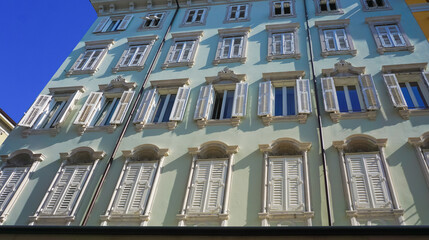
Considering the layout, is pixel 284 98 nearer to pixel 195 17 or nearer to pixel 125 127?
pixel 125 127

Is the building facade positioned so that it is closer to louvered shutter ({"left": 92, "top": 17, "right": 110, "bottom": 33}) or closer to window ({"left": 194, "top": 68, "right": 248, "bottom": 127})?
window ({"left": 194, "top": 68, "right": 248, "bottom": 127})

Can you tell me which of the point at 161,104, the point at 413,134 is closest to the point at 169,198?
the point at 161,104

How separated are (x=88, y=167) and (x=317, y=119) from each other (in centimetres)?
712

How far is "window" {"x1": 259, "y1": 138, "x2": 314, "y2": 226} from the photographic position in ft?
27.3

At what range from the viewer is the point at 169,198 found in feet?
30.5

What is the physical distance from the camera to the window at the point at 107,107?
471 inches

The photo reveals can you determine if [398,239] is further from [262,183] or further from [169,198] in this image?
[169,198]

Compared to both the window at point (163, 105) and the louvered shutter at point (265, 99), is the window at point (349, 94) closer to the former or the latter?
the louvered shutter at point (265, 99)

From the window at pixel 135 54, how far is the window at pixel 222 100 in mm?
3513

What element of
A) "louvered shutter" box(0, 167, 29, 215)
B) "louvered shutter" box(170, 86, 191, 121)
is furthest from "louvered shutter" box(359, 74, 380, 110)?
"louvered shutter" box(0, 167, 29, 215)

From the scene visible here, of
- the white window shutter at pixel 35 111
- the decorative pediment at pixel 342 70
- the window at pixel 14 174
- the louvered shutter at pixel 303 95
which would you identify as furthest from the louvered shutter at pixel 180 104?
the white window shutter at pixel 35 111

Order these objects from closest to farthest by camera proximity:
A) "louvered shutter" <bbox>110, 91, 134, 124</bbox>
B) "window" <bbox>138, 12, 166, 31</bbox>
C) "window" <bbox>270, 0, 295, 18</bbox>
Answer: "louvered shutter" <bbox>110, 91, 134, 124</bbox> < "window" <bbox>270, 0, 295, 18</bbox> < "window" <bbox>138, 12, 166, 31</bbox>

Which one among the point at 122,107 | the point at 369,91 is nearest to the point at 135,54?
the point at 122,107

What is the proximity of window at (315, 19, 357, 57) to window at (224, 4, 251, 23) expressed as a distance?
11.4 ft
